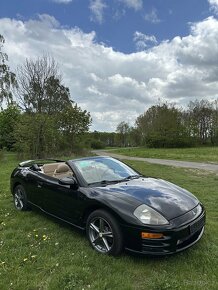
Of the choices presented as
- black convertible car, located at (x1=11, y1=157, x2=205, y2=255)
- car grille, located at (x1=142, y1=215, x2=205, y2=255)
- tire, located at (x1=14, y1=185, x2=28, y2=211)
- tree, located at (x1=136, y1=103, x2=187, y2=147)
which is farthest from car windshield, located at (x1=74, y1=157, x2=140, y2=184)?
tree, located at (x1=136, y1=103, x2=187, y2=147)

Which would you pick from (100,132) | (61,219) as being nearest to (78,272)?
(61,219)

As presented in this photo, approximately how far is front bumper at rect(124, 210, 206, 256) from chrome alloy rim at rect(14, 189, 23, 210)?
3222 mm

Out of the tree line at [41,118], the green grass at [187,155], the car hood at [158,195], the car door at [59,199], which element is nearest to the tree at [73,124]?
the tree line at [41,118]

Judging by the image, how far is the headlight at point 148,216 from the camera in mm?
3252

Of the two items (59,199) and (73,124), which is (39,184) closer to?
(59,199)

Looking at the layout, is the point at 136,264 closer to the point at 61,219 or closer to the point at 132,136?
the point at 61,219

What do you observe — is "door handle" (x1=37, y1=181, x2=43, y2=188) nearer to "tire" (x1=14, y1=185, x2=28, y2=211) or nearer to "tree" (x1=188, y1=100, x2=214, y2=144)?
"tire" (x1=14, y1=185, x2=28, y2=211)

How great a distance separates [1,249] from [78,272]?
4.64 ft

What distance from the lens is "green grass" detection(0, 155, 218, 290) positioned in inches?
116

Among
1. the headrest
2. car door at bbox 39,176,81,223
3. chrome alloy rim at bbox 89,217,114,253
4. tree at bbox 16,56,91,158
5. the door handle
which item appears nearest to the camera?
chrome alloy rim at bbox 89,217,114,253

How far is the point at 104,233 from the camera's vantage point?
12.0 feet

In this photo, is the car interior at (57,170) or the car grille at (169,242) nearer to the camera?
the car grille at (169,242)

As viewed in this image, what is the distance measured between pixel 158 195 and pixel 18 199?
3491 millimetres

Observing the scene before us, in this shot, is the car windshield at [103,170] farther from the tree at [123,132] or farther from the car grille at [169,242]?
the tree at [123,132]
